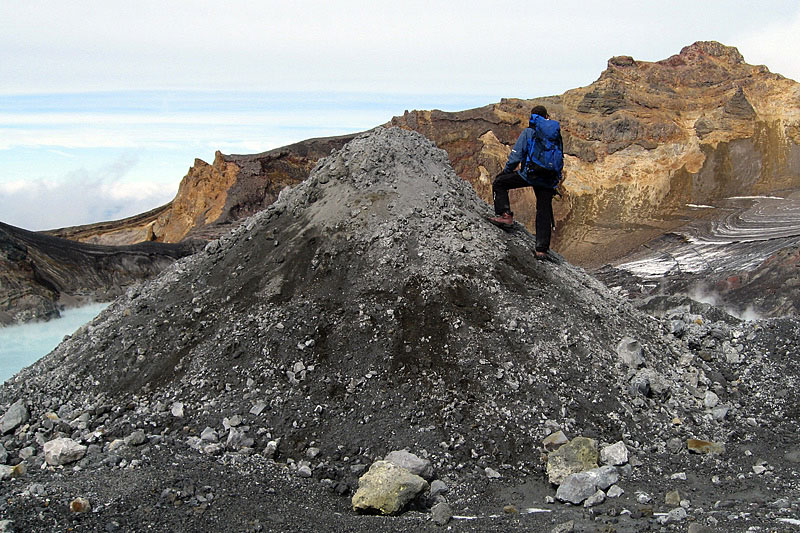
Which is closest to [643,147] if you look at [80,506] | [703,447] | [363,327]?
[703,447]

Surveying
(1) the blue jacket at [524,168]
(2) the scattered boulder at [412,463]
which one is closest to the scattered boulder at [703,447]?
(2) the scattered boulder at [412,463]

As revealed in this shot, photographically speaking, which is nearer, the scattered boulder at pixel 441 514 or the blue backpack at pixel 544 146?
the scattered boulder at pixel 441 514

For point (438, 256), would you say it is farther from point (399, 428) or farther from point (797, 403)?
point (797, 403)

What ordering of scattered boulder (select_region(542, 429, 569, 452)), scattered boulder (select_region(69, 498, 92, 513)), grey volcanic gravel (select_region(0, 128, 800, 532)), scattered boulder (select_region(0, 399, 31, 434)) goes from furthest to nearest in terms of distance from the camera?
scattered boulder (select_region(0, 399, 31, 434))
scattered boulder (select_region(542, 429, 569, 452))
grey volcanic gravel (select_region(0, 128, 800, 532))
scattered boulder (select_region(69, 498, 92, 513))

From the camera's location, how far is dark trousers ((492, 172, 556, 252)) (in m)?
6.43

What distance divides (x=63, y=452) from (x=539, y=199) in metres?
4.48

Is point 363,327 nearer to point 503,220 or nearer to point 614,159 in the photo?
point 503,220

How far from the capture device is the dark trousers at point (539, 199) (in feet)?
21.1

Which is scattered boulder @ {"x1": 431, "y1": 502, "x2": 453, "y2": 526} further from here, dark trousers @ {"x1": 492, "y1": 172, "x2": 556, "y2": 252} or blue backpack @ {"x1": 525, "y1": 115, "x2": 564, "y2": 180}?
blue backpack @ {"x1": 525, "y1": 115, "x2": 564, "y2": 180}

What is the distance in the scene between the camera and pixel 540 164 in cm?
617

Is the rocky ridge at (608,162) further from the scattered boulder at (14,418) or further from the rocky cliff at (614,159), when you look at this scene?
the scattered boulder at (14,418)

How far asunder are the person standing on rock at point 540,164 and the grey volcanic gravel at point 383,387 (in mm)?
352

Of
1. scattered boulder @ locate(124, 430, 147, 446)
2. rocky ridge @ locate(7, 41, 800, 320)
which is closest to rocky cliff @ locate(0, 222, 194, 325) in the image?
rocky ridge @ locate(7, 41, 800, 320)

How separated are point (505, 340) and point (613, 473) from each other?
1.36m
